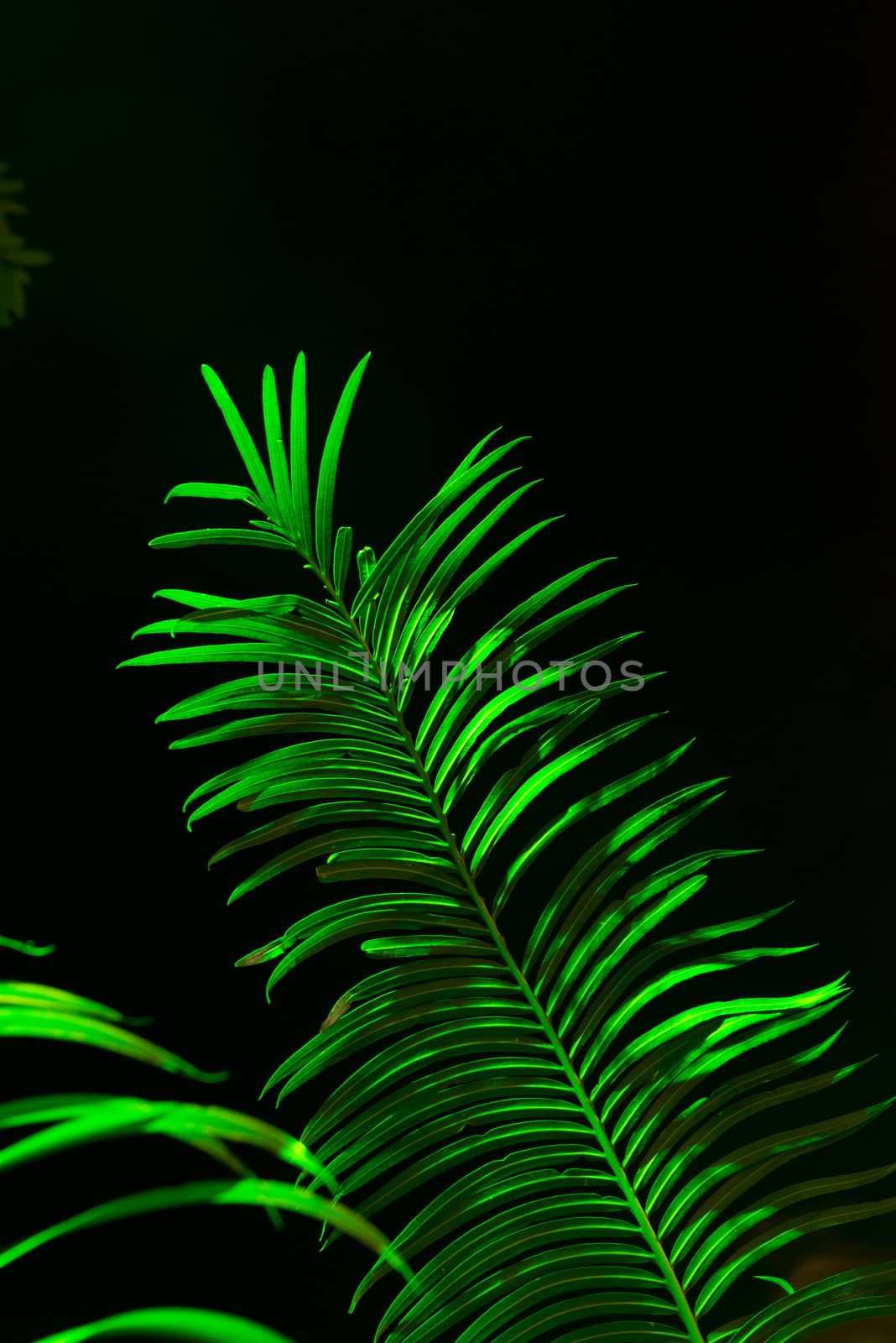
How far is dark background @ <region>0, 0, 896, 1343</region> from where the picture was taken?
142 centimetres

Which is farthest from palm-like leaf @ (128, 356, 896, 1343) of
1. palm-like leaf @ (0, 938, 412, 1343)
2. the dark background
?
the dark background

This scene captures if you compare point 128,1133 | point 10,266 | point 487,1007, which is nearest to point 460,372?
point 10,266

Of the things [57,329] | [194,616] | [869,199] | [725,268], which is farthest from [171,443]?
[869,199]

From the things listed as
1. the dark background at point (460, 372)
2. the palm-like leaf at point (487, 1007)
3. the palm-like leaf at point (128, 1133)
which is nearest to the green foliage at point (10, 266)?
the dark background at point (460, 372)

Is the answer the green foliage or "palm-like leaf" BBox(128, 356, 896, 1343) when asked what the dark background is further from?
"palm-like leaf" BBox(128, 356, 896, 1343)

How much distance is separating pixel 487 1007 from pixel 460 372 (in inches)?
40.8

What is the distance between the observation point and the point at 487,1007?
85cm

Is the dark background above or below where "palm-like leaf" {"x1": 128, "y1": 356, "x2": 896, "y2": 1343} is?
above

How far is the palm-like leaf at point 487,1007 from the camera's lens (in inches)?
31.4

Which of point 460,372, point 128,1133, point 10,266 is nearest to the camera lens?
point 128,1133

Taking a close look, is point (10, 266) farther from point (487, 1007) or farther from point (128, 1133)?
point (128, 1133)

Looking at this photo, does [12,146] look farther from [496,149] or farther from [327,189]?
[496,149]

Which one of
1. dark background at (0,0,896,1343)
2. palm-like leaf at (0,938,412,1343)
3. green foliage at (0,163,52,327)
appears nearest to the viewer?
palm-like leaf at (0,938,412,1343)

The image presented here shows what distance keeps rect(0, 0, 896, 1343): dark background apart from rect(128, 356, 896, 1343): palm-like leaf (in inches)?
22.6
